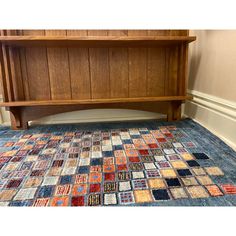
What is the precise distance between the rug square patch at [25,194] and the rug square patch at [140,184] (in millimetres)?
312

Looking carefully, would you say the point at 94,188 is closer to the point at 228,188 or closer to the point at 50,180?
the point at 50,180

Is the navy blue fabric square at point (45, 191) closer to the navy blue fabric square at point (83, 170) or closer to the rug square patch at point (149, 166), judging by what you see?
the navy blue fabric square at point (83, 170)

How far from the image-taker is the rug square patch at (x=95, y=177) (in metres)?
0.65

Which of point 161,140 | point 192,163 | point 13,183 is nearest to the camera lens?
point 13,183

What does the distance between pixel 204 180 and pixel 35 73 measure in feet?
3.76

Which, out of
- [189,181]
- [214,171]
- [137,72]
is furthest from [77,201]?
[137,72]

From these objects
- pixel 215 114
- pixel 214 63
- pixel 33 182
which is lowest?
pixel 33 182

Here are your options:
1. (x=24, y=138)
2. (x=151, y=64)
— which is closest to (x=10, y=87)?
(x=24, y=138)

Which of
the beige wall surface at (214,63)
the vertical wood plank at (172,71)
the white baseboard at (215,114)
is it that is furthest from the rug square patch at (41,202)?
the vertical wood plank at (172,71)

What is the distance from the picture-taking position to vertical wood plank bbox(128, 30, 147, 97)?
4.26ft

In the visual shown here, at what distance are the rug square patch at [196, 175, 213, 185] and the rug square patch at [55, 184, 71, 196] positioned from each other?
1.38 ft

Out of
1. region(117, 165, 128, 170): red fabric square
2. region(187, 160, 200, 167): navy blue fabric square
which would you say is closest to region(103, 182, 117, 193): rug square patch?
region(117, 165, 128, 170): red fabric square

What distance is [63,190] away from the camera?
604 millimetres
